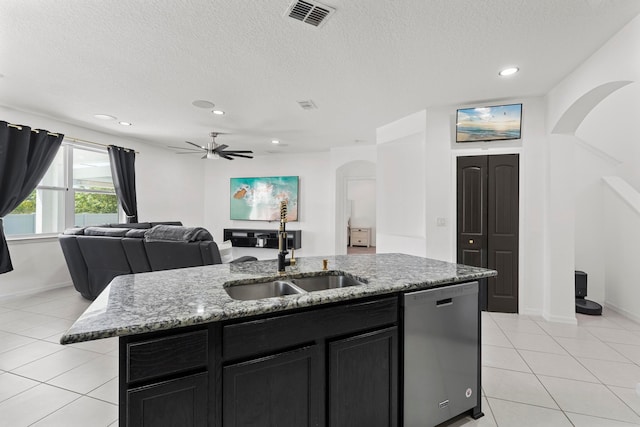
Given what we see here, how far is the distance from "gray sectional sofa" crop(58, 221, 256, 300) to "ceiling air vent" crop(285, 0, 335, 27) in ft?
7.27

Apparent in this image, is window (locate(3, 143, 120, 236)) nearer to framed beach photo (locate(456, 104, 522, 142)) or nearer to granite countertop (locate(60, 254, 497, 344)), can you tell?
granite countertop (locate(60, 254, 497, 344))

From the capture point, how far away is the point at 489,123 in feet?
12.0

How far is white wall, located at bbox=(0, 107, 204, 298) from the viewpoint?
4.27 meters

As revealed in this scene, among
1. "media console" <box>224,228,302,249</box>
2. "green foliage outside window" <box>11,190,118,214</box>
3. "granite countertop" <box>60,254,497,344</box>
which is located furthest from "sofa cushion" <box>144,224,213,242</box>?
"media console" <box>224,228,302,249</box>

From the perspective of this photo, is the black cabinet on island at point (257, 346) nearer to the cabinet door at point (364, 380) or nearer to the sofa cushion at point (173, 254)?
the cabinet door at point (364, 380)

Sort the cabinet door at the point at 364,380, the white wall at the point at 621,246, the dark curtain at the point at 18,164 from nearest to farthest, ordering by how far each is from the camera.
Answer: the cabinet door at the point at 364,380, the white wall at the point at 621,246, the dark curtain at the point at 18,164

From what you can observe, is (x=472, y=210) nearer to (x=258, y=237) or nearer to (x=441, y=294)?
(x=441, y=294)

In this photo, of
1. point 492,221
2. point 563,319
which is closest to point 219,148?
point 492,221

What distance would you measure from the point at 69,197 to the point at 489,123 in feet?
20.9

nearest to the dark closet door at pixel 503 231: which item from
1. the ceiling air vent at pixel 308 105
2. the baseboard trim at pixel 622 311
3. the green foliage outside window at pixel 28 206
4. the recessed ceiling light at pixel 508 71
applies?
the recessed ceiling light at pixel 508 71

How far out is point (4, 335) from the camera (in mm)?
2984

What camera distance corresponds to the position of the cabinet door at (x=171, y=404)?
3.46 feet

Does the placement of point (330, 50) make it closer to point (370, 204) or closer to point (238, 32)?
point (238, 32)

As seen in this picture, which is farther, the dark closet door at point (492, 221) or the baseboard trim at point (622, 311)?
the dark closet door at point (492, 221)
